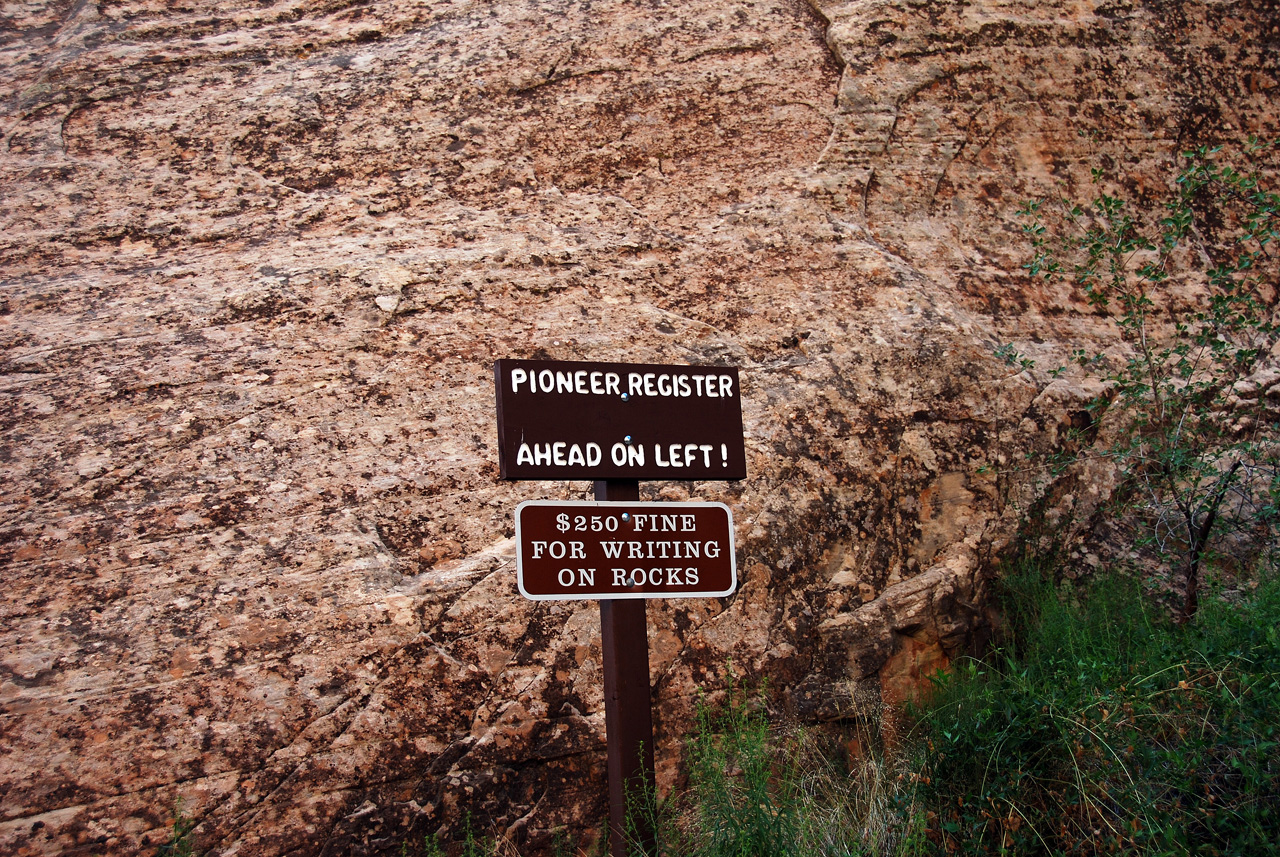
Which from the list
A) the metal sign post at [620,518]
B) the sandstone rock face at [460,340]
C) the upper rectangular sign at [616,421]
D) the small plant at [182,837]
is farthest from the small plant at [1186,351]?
the small plant at [182,837]

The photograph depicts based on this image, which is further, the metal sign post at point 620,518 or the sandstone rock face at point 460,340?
the sandstone rock face at point 460,340

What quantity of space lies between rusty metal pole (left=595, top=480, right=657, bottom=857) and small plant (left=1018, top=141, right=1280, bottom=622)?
2.90 meters

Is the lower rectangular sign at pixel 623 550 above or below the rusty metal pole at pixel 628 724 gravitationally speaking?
above

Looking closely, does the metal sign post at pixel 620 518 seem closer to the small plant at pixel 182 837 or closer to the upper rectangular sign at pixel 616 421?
the upper rectangular sign at pixel 616 421

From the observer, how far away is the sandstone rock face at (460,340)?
4230 mm

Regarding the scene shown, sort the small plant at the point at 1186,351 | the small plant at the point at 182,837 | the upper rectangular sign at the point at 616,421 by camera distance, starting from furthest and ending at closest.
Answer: the small plant at the point at 1186,351 → the small plant at the point at 182,837 → the upper rectangular sign at the point at 616,421

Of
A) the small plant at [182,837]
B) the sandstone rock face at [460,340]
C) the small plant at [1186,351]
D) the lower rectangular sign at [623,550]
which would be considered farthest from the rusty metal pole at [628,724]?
the small plant at [1186,351]

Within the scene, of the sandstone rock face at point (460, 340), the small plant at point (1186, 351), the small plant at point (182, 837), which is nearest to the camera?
the small plant at point (182, 837)

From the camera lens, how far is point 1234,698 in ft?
11.5

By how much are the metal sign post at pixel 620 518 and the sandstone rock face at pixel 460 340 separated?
45.9 inches

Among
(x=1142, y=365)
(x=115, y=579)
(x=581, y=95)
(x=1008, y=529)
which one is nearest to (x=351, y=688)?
(x=115, y=579)

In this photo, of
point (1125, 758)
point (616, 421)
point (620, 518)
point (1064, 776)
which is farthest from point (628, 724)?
point (1125, 758)

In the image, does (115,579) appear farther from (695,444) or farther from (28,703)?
(695,444)

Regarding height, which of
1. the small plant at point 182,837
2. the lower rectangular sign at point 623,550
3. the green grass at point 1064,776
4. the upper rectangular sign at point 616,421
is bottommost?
the small plant at point 182,837
